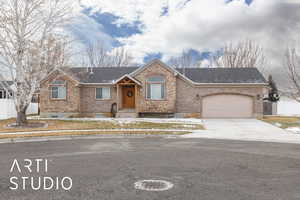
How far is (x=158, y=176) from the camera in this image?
542 centimetres

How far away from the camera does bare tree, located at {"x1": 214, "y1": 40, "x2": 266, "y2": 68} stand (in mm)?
38344

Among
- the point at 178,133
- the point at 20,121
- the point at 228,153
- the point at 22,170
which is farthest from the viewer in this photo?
the point at 20,121

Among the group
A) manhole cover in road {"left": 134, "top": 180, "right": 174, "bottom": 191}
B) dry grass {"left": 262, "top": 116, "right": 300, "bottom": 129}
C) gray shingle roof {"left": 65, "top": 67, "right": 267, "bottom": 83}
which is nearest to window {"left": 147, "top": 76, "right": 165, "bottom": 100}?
gray shingle roof {"left": 65, "top": 67, "right": 267, "bottom": 83}

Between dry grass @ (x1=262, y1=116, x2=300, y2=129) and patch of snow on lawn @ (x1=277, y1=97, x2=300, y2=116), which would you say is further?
patch of snow on lawn @ (x1=277, y1=97, x2=300, y2=116)

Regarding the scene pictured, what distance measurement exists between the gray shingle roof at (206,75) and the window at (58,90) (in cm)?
179

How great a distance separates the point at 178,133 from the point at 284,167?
→ 6.67 metres

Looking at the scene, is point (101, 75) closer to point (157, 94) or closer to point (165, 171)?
point (157, 94)

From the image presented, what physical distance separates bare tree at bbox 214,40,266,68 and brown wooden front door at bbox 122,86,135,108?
2364cm

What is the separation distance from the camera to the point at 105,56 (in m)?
42.8

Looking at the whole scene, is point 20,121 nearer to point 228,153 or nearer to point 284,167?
point 228,153

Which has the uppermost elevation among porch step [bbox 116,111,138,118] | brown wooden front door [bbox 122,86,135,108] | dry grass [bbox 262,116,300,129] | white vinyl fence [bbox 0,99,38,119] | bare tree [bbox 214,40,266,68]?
bare tree [bbox 214,40,266,68]

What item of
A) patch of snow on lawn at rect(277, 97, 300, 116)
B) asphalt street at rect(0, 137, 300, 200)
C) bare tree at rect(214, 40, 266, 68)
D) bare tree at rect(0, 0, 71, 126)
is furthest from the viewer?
bare tree at rect(214, 40, 266, 68)

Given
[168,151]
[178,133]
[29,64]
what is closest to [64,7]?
[29,64]

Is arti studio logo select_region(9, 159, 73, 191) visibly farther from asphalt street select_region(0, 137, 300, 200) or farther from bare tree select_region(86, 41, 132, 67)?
bare tree select_region(86, 41, 132, 67)
